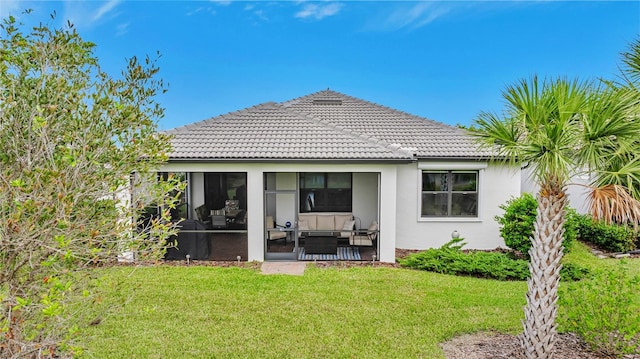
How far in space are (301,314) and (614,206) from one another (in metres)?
6.10

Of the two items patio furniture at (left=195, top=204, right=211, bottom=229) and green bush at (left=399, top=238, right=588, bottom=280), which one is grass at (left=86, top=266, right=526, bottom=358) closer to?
green bush at (left=399, top=238, right=588, bottom=280)

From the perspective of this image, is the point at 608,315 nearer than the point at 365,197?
Yes

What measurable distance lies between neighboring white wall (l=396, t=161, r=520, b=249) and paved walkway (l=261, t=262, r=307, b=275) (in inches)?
200

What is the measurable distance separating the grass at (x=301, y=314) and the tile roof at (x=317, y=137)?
3.99 m

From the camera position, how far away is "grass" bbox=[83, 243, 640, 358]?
6.39 meters

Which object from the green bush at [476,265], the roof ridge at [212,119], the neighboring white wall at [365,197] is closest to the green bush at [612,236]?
the green bush at [476,265]

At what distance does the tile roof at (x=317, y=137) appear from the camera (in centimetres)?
1211

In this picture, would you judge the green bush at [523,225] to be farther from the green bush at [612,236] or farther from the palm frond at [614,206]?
the palm frond at [614,206]

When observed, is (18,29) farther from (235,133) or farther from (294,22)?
(294,22)

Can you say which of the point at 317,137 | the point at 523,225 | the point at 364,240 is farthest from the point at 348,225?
the point at 523,225

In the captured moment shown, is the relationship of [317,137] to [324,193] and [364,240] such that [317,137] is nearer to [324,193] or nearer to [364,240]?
[324,193]

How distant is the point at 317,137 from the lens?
13562 millimetres

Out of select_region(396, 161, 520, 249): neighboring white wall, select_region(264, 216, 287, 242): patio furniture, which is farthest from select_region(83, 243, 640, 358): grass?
select_region(396, 161, 520, 249): neighboring white wall

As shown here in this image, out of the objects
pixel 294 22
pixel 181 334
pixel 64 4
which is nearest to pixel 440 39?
pixel 294 22
